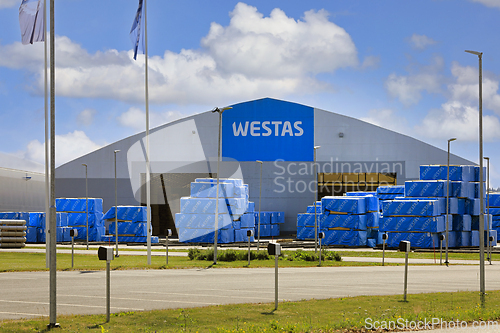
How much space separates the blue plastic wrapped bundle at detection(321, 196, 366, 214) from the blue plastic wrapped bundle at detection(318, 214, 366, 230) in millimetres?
378

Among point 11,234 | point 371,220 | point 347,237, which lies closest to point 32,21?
point 11,234

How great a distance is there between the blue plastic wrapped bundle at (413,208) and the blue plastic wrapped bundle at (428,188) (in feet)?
4.11

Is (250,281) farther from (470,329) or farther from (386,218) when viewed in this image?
(386,218)

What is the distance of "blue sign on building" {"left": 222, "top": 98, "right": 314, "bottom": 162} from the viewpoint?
53.0 meters

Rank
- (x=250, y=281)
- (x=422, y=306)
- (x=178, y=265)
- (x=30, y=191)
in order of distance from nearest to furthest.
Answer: (x=422, y=306), (x=250, y=281), (x=178, y=265), (x=30, y=191)

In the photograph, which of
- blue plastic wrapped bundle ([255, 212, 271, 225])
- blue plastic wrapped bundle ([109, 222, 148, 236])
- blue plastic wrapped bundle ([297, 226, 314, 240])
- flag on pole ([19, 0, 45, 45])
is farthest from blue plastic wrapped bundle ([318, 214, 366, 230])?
flag on pole ([19, 0, 45, 45])

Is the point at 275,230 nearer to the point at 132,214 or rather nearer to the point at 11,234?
the point at 132,214

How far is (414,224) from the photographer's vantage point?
3731cm

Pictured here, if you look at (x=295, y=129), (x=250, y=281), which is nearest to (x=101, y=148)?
(x=295, y=129)

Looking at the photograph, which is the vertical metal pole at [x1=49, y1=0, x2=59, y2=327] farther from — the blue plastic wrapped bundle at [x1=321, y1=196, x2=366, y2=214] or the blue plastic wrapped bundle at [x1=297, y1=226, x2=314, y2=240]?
the blue plastic wrapped bundle at [x1=297, y1=226, x2=314, y2=240]

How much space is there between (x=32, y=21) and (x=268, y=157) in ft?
A: 107

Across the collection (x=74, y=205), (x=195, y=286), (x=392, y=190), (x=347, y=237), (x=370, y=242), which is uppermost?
(x=392, y=190)

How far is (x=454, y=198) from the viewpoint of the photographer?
39062 mm

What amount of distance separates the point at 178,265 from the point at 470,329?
50.3 feet
